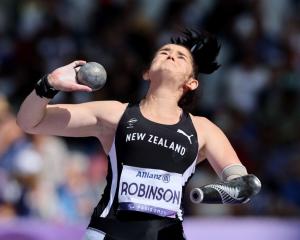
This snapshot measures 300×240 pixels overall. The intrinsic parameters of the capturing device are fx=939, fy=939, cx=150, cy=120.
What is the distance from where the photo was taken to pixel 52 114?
544 centimetres

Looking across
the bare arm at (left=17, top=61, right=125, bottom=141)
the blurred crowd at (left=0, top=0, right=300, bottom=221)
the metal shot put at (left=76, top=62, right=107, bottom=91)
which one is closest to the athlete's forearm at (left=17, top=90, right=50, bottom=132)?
the bare arm at (left=17, top=61, right=125, bottom=141)

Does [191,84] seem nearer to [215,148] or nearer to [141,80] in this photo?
[215,148]

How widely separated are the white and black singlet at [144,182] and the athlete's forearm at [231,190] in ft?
1.02

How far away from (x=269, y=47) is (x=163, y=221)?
614 cm

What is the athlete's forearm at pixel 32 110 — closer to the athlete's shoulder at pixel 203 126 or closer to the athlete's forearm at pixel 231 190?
the athlete's shoulder at pixel 203 126

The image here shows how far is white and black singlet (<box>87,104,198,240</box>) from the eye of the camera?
17.2 feet

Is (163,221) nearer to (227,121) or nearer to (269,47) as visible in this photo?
(227,121)

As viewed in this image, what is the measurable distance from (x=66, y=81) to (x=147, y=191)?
2.52ft

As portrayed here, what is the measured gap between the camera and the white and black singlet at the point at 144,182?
17.2 feet

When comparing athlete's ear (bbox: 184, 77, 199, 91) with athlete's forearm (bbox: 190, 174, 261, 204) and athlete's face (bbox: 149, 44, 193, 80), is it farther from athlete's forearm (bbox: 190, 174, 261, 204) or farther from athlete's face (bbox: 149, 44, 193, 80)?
athlete's forearm (bbox: 190, 174, 261, 204)

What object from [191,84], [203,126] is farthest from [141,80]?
[203,126]

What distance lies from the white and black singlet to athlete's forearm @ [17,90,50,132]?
451 mm

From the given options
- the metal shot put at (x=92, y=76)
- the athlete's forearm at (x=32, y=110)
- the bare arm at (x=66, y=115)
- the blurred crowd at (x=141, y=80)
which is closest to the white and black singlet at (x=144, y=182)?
the bare arm at (x=66, y=115)

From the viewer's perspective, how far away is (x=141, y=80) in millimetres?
10562
